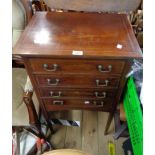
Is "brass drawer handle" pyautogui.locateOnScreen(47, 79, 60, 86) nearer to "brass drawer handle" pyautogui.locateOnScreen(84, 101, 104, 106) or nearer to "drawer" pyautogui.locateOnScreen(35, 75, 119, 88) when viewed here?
"drawer" pyautogui.locateOnScreen(35, 75, 119, 88)

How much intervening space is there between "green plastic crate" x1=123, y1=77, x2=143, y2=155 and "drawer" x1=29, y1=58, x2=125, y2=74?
14 centimetres

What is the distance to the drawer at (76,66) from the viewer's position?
3.25ft

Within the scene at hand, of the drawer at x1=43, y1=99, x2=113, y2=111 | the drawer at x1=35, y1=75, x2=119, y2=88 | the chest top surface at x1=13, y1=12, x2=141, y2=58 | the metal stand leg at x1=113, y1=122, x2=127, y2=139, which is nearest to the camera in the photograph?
the chest top surface at x1=13, y1=12, x2=141, y2=58

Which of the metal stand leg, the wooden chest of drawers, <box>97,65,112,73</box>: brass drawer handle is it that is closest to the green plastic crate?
the wooden chest of drawers

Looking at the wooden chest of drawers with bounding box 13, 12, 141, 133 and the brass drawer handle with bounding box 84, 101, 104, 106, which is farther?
the brass drawer handle with bounding box 84, 101, 104, 106

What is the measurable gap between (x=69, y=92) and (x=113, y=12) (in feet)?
2.01

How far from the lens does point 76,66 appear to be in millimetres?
1019

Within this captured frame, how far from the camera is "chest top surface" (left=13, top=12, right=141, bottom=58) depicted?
95cm

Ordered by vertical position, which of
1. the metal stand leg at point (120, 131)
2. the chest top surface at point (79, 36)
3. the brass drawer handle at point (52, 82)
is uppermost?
the chest top surface at point (79, 36)

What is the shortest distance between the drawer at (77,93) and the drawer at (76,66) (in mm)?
145

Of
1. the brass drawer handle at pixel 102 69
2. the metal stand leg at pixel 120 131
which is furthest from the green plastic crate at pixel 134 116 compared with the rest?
the metal stand leg at pixel 120 131

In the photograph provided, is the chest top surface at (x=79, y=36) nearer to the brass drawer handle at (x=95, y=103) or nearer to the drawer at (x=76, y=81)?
the drawer at (x=76, y=81)

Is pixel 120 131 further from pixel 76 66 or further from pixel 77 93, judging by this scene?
pixel 76 66
